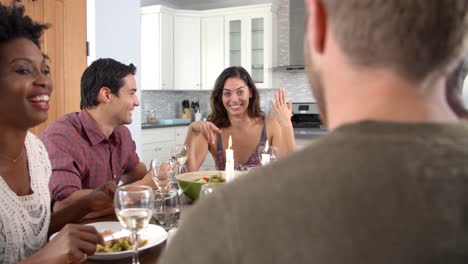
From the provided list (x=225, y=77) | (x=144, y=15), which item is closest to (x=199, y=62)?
(x=144, y=15)

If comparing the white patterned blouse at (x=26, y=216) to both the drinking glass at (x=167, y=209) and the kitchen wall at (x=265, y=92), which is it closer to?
the drinking glass at (x=167, y=209)

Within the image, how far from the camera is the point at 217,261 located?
39 centimetres

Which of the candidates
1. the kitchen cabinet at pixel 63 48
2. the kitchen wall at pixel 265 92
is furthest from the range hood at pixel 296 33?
the kitchen cabinet at pixel 63 48

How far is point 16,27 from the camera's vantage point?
1.22m

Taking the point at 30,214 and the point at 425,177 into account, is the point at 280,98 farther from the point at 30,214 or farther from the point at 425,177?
the point at 425,177

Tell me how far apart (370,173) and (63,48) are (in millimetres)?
2959

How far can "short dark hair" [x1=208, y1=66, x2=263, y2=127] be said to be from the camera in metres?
2.83

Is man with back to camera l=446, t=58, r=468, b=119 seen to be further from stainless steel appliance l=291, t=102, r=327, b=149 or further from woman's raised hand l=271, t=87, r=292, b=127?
stainless steel appliance l=291, t=102, r=327, b=149

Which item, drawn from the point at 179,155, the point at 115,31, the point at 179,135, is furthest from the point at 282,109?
the point at 179,135

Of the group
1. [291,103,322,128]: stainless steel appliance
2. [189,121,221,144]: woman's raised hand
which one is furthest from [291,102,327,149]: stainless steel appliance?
[189,121,221,144]: woman's raised hand

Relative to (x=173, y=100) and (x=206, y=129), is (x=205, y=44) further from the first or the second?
(x=206, y=129)

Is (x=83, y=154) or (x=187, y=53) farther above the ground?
(x=187, y=53)

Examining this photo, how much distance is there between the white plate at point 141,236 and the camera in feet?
3.47

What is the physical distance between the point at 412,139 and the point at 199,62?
5420 millimetres
